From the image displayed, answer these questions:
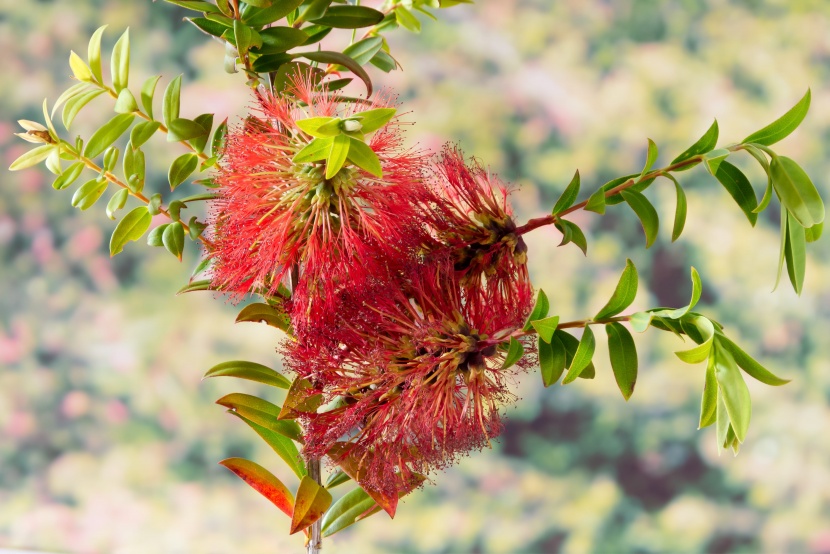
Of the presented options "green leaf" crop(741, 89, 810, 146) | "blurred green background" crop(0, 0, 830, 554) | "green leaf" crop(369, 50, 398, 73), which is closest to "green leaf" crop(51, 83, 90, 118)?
"green leaf" crop(369, 50, 398, 73)

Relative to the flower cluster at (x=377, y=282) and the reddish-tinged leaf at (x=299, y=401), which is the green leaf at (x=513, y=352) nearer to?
the flower cluster at (x=377, y=282)

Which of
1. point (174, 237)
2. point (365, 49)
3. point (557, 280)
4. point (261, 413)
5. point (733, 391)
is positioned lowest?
point (733, 391)

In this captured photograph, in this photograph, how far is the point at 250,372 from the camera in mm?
584

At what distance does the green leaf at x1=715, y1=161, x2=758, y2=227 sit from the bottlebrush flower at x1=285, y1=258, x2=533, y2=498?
0.15 metres

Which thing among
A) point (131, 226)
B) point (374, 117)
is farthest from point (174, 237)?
point (374, 117)

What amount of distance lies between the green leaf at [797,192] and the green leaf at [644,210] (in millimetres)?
87

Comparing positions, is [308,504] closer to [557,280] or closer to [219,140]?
[219,140]

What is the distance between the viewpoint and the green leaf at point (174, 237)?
59 cm

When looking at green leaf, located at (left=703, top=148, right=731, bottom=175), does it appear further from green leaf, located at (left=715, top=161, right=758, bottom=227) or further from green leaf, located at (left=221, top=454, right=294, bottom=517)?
green leaf, located at (left=221, top=454, right=294, bottom=517)

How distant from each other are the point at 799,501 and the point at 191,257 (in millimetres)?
1046

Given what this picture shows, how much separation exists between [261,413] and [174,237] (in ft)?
0.48

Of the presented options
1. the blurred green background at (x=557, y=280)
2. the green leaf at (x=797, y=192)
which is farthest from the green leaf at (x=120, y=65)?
the blurred green background at (x=557, y=280)

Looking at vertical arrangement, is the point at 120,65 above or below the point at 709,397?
above

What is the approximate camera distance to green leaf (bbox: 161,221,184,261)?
0.59 m
